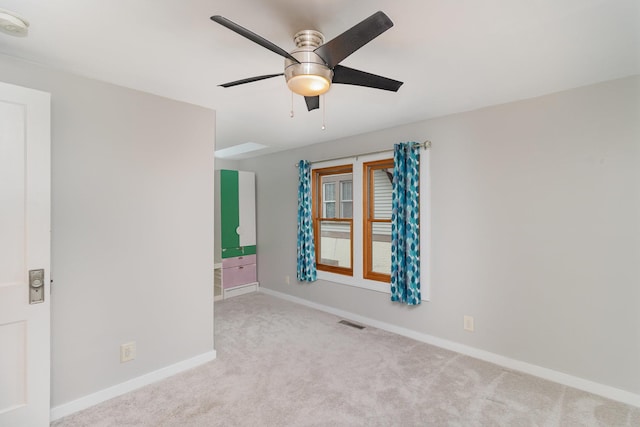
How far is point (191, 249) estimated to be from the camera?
9.18ft

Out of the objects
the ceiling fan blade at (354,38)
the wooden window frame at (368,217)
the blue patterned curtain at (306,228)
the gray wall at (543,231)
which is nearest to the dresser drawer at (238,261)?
the blue patterned curtain at (306,228)

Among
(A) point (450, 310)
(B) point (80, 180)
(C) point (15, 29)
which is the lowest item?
(A) point (450, 310)

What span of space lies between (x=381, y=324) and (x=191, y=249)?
7.52 ft

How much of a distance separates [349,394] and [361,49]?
7.86 ft

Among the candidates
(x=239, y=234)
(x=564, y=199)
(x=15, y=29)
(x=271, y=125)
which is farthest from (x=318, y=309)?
(x=15, y=29)

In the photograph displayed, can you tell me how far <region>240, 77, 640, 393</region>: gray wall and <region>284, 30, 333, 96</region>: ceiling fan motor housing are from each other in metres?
1.99

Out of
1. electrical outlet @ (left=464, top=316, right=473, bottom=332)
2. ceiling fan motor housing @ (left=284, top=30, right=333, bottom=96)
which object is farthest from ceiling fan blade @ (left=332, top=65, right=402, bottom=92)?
electrical outlet @ (left=464, top=316, right=473, bottom=332)

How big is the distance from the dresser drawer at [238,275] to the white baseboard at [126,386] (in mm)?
2082

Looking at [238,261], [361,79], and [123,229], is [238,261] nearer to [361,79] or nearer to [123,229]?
[123,229]

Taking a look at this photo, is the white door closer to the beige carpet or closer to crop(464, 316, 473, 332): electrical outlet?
the beige carpet

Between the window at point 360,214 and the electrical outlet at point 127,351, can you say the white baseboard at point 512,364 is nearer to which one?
the window at point 360,214

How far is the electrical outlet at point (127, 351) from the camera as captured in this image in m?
2.39

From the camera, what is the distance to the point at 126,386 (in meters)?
2.38

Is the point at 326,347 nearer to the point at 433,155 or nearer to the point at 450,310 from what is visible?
the point at 450,310
